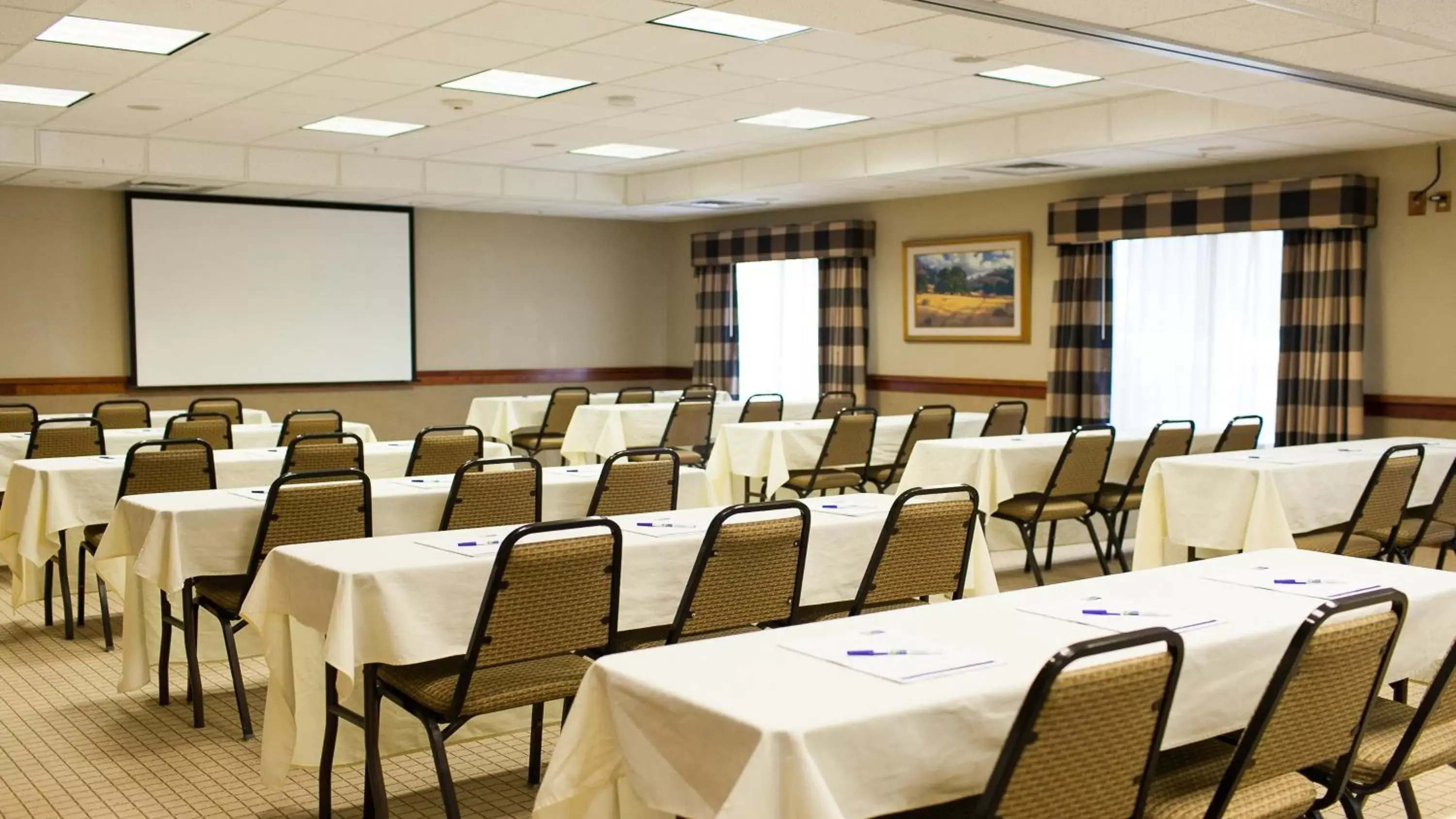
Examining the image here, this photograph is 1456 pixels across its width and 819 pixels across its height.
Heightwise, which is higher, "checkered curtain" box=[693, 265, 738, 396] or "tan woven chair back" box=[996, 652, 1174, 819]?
"checkered curtain" box=[693, 265, 738, 396]

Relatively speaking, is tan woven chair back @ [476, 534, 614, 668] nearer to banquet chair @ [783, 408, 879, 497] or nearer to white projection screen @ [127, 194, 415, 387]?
banquet chair @ [783, 408, 879, 497]

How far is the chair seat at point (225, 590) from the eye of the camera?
4363mm

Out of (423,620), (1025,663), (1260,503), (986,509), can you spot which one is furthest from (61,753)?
(1260,503)

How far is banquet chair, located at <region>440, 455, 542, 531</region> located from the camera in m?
4.61

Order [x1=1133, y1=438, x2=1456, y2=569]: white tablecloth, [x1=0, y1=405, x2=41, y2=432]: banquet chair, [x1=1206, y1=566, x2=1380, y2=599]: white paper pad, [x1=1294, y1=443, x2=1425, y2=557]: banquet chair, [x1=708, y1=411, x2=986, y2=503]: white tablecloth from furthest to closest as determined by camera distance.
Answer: [x1=0, y1=405, x2=41, y2=432]: banquet chair, [x1=708, y1=411, x2=986, y2=503]: white tablecloth, [x1=1133, y1=438, x2=1456, y2=569]: white tablecloth, [x1=1294, y1=443, x2=1425, y2=557]: banquet chair, [x1=1206, y1=566, x2=1380, y2=599]: white paper pad

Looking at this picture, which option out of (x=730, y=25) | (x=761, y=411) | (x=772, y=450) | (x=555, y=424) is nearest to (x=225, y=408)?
(x=555, y=424)

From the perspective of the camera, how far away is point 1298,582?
3246 millimetres

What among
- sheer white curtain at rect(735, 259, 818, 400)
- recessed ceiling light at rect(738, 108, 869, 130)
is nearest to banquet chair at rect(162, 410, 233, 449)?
recessed ceiling light at rect(738, 108, 869, 130)

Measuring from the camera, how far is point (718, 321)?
13555 millimetres

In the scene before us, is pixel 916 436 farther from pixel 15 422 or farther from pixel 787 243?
pixel 15 422

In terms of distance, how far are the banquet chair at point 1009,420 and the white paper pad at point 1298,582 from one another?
16.1 feet

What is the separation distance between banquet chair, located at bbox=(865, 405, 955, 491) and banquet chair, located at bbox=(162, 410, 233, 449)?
3612mm

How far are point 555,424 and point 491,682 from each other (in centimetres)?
721

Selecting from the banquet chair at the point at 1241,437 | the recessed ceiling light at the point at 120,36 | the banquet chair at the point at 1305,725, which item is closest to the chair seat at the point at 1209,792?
the banquet chair at the point at 1305,725
